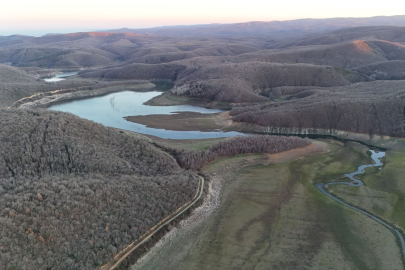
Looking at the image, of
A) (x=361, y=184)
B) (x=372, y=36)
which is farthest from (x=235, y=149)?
(x=372, y=36)

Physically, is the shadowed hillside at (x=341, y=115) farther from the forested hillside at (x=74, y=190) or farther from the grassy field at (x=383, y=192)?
the forested hillside at (x=74, y=190)

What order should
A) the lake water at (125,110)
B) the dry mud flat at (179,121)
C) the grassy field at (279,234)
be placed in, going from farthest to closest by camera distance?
the dry mud flat at (179,121)
the lake water at (125,110)
the grassy field at (279,234)

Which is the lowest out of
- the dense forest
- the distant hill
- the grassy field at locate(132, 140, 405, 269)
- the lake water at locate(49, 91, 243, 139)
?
the grassy field at locate(132, 140, 405, 269)

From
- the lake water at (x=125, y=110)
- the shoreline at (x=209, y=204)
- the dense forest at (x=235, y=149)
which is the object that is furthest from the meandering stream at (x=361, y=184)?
the lake water at (x=125, y=110)

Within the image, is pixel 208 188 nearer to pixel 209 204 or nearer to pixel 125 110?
pixel 209 204

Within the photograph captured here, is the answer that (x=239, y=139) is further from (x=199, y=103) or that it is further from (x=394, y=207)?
(x=199, y=103)

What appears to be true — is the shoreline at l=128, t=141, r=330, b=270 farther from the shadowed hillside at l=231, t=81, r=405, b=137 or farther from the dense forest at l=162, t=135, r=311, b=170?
the shadowed hillside at l=231, t=81, r=405, b=137

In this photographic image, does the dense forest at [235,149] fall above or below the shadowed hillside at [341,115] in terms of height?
below

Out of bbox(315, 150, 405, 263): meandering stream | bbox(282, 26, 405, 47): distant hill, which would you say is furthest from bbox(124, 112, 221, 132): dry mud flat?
bbox(282, 26, 405, 47): distant hill
